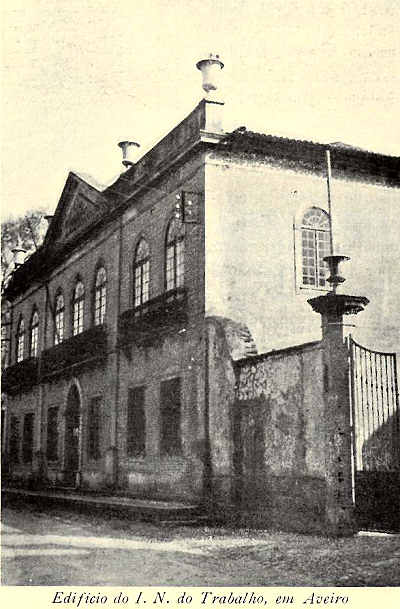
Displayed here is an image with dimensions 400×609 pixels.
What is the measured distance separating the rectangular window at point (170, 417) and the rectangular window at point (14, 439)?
811cm

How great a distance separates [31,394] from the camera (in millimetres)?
21797

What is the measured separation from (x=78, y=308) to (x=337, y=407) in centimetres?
1112

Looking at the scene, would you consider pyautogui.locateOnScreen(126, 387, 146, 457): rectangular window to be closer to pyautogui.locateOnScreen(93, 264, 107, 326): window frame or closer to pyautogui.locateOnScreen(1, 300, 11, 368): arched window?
pyautogui.locateOnScreen(93, 264, 107, 326): window frame

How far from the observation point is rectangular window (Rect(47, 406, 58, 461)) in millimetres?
20344

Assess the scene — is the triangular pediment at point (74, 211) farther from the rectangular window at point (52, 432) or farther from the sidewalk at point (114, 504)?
the sidewalk at point (114, 504)

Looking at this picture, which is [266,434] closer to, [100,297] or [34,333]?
[100,297]

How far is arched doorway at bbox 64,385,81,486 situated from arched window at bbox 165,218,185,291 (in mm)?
5527

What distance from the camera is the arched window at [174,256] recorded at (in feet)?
49.7

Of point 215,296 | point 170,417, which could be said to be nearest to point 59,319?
point 170,417

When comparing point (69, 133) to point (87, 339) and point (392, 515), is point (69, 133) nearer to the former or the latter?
point (392, 515)

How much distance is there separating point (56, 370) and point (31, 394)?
7.15 feet

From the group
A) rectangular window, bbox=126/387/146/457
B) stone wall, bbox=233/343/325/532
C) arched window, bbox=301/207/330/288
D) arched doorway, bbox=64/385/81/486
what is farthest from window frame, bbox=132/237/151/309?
stone wall, bbox=233/343/325/532

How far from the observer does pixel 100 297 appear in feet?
62.3
